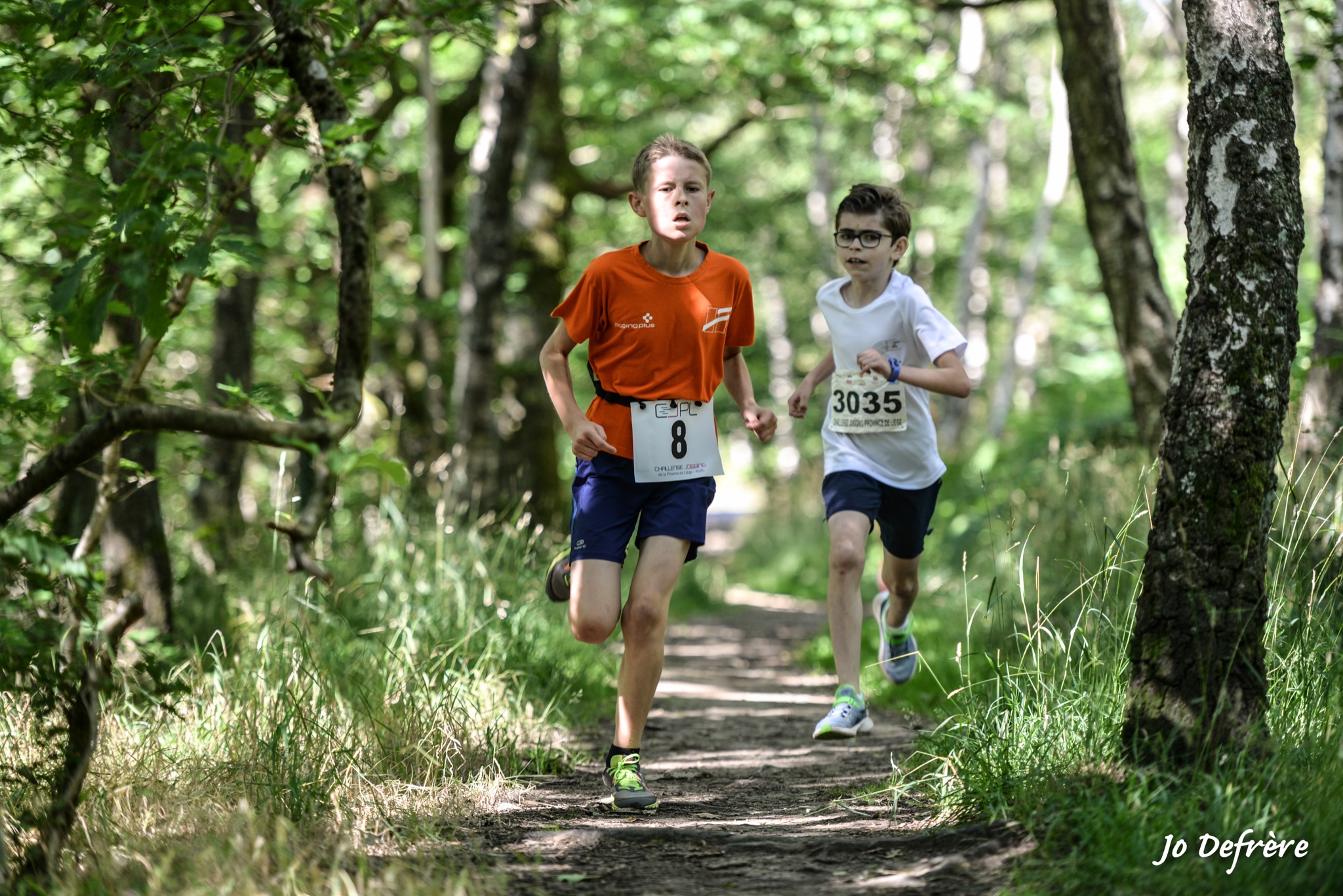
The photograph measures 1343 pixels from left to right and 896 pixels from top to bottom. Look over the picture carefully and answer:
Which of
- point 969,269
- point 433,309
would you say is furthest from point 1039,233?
point 433,309

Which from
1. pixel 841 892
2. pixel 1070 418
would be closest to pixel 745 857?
pixel 841 892

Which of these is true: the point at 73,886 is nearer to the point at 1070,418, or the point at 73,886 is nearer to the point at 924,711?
the point at 924,711

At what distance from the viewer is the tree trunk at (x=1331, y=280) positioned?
691 cm

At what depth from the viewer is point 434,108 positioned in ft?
37.2

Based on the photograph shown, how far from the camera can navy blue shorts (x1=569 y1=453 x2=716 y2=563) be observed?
12.2 feet

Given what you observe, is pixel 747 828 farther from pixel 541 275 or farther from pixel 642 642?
pixel 541 275

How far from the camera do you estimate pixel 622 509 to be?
377 cm

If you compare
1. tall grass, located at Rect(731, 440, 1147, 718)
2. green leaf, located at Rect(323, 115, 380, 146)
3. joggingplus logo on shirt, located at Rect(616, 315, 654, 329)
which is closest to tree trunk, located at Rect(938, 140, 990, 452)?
tall grass, located at Rect(731, 440, 1147, 718)

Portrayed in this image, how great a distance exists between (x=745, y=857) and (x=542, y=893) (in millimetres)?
654

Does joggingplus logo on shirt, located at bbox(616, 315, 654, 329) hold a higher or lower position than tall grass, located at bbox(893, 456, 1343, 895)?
higher

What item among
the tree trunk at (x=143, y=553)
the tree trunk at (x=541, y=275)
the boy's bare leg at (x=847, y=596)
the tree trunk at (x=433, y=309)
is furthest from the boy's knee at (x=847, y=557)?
the tree trunk at (x=433, y=309)

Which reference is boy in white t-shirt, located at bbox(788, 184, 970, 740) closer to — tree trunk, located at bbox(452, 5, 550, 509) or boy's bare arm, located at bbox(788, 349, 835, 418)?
boy's bare arm, located at bbox(788, 349, 835, 418)

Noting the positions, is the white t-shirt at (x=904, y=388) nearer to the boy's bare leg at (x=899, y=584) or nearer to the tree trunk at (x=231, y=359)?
the boy's bare leg at (x=899, y=584)

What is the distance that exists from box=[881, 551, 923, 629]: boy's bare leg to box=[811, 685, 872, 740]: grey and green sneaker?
809mm
